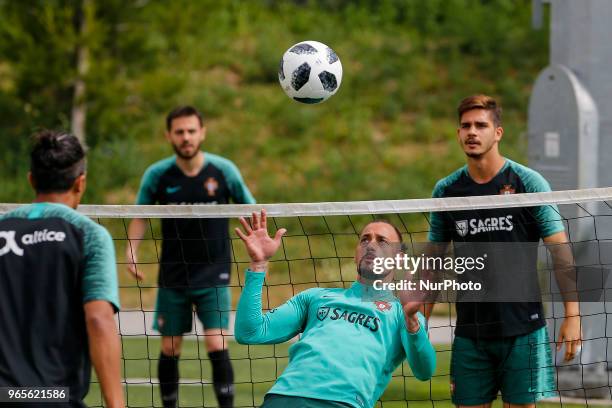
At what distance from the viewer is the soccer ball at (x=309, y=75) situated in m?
7.98

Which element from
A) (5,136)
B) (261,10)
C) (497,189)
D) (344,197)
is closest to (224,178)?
(497,189)

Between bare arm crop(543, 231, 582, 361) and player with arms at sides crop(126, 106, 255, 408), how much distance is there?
303 centimetres

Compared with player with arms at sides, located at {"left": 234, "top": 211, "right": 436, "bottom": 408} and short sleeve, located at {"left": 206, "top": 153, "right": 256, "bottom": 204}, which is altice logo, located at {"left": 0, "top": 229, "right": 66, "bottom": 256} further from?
short sleeve, located at {"left": 206, "top": 153, "right": 256, "bottom": 204}

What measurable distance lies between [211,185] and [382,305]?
3.51 m

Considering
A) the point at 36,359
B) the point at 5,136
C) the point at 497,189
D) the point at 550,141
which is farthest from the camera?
the point at 5,136

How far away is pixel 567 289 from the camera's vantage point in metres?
6.30

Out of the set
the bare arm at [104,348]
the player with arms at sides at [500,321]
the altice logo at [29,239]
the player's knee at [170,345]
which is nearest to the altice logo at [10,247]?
the altice logo at [29,239]

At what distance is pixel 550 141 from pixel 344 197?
10.6 m

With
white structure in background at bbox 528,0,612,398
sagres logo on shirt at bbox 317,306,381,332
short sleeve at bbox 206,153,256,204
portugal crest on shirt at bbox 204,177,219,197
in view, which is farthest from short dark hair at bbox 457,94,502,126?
white structure in background at bbox 528,0,612,398

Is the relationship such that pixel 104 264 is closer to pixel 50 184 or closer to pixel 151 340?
pixel 50 184

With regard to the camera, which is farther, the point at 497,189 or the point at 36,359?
the point at 497,189

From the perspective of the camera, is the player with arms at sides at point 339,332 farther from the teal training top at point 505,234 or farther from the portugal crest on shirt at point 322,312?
the teal training top at point 505,234

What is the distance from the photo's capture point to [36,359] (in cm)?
437

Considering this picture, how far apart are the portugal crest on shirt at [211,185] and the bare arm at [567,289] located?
3.23m
